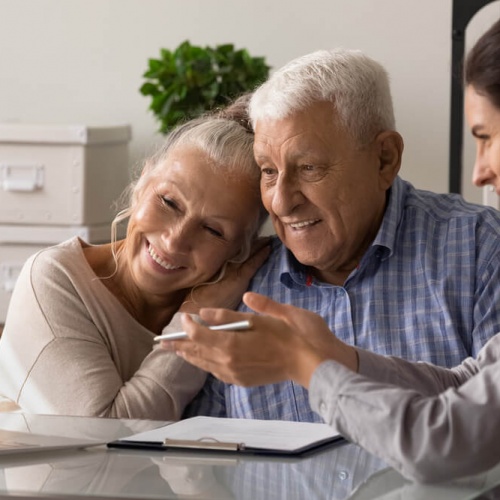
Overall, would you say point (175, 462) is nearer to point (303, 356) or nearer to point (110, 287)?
point (303, 356)

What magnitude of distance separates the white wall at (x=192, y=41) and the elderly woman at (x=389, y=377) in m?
2.06

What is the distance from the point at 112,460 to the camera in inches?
49.8

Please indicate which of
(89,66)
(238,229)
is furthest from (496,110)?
(89,66)

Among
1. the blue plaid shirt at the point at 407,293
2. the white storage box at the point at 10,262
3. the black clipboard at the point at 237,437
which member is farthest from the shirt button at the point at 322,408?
the white storage box at the point at 10,262

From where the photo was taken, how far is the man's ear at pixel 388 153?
1868mm

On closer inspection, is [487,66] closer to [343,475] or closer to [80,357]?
[343,475]

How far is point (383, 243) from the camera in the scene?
184 cm

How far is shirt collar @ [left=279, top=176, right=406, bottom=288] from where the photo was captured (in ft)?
6.07

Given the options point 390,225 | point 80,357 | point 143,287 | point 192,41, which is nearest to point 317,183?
point 390,225

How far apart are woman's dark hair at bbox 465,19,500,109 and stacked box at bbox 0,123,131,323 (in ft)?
6.50

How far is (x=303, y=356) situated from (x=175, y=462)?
213 millimetres

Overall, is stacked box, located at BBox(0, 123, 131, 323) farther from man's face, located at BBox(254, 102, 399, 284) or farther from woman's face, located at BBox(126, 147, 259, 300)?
man's face, located at BBox(254, 102, 399, 284)

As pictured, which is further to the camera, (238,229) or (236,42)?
(236,42)

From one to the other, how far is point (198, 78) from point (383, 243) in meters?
1.38
